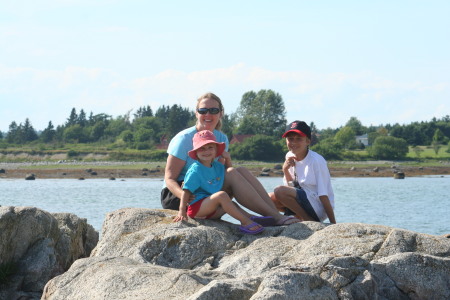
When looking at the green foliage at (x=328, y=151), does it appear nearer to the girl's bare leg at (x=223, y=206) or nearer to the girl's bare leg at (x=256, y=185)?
the girl's bare leg at (x=256, y=185)

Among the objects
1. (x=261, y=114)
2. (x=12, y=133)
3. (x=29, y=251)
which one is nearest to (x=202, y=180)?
(x=29, y=251)

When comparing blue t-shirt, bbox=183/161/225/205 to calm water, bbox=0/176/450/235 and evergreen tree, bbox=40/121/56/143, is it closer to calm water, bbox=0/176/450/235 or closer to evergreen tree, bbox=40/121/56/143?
calm water, bbox=0/176/450/235

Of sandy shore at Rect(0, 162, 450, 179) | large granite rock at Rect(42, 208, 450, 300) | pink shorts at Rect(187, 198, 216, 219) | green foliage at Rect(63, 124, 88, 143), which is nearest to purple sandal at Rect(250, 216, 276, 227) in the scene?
large granite rock at Rect(42, 208, 450, 300)

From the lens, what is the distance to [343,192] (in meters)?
50.3

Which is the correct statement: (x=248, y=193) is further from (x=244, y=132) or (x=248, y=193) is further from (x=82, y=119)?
(x=82, y=119)

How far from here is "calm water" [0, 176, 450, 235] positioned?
108ft

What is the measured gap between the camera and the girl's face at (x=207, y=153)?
328 inches

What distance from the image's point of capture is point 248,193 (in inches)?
329

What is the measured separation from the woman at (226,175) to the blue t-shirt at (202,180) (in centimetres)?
13

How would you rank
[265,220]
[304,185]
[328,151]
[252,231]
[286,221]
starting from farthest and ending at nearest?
[328,151]
[304,185]
[265,220]
[286,221]
[252,231]

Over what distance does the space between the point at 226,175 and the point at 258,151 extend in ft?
242

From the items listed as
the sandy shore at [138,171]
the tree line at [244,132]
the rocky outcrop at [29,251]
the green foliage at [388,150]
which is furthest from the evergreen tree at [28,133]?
the rocky outcrop at [29,251]

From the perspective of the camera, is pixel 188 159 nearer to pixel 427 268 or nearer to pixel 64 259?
pixel 64 259

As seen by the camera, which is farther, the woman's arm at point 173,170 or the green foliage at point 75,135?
the green foliage at point 75,135
